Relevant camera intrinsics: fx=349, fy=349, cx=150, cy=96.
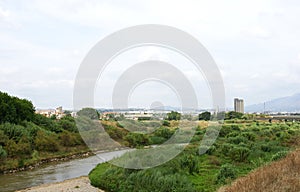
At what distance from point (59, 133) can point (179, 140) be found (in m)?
17.0

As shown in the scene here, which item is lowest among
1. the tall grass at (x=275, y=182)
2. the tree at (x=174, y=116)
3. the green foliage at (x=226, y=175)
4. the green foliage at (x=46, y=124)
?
the green foliage at (x=226, y=175)

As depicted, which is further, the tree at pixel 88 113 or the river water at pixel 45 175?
the tree at pixel 88 113

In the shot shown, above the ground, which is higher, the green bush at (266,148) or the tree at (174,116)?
the tree at (174,116)

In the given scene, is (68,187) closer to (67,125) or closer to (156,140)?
(156,140)

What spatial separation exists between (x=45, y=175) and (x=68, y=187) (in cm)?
633

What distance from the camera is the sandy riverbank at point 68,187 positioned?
71.4 ft

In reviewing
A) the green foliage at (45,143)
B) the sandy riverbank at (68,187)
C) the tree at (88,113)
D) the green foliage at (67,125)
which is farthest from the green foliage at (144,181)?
the tree at (88,113)

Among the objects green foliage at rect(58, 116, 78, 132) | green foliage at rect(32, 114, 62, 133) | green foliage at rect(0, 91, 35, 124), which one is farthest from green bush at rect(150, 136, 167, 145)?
green foliage at rect(0, 91, 35, 124)

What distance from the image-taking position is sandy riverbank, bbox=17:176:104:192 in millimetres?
21766

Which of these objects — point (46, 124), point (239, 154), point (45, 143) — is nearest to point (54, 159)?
point (45, 143)

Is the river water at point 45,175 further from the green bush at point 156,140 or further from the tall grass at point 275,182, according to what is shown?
the tall grass at point 275,182

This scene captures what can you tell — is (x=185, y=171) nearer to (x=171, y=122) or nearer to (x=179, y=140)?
(x=179, y=140)

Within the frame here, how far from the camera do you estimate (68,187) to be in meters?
22.5

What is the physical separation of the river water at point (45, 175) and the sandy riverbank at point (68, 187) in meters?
1.41
